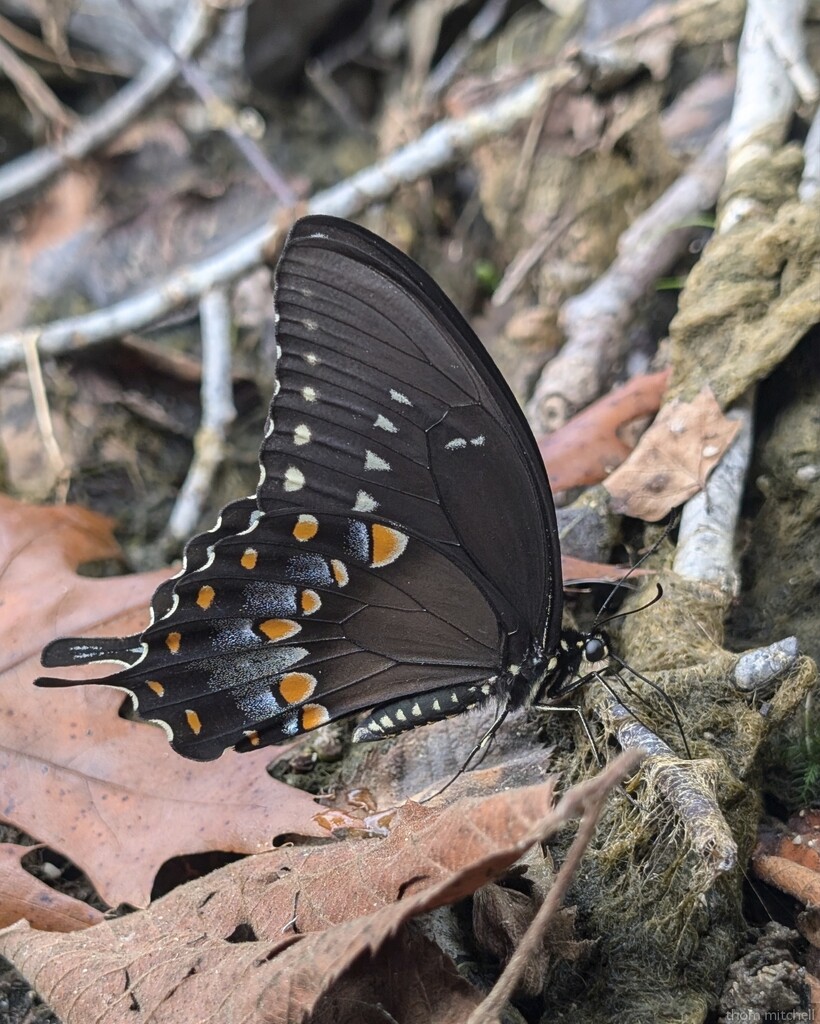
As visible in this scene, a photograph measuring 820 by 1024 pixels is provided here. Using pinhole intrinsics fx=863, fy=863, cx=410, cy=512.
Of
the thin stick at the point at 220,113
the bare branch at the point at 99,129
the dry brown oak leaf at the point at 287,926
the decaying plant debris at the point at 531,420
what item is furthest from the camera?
the bare branch at the point at 99,129

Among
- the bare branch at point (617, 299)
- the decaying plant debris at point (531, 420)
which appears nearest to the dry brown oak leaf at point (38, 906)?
the decaying plant debris at point (531, 420)

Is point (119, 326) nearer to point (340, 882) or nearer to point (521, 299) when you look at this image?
point (521, 299)

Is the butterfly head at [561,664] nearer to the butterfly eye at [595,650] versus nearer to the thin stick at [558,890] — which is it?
the butterfly eye at [595,650]

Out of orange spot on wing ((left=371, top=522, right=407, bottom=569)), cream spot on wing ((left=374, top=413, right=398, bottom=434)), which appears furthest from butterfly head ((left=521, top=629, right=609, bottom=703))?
cream spot on wing ((left=374, top=413, right=398, bottom=434))

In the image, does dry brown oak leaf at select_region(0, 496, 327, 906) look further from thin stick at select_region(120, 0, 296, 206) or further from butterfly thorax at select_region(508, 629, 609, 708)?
thin stick at select_region(120, 0, 296, 206)

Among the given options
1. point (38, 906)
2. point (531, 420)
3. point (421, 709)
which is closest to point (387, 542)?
point (421, 709)
